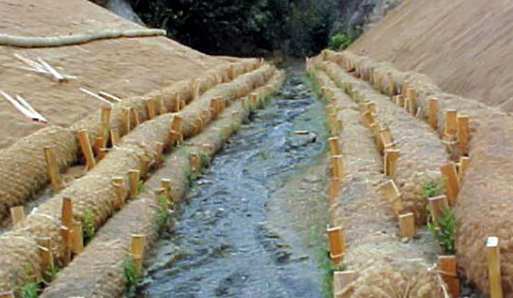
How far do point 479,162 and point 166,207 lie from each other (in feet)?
12.6

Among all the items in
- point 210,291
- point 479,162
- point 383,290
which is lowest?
point 210,291

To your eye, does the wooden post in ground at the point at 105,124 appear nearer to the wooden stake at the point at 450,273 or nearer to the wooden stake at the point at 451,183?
the wooden stake at the point at 451,183

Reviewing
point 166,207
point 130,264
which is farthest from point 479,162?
point 166,207

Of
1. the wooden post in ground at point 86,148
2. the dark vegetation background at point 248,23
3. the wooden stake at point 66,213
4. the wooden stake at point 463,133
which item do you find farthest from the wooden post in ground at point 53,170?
the dark vegetation background at point 248,23

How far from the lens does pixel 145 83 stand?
1551cm

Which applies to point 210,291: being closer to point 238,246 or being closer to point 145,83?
point 238,246

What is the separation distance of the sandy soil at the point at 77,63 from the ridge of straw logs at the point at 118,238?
6.02ft

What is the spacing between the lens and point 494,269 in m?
4.73

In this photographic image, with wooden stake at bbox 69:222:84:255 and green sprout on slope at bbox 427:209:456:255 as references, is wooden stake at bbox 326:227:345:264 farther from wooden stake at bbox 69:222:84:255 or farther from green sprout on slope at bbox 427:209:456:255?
wooden stake at bbox 69:222:84:255

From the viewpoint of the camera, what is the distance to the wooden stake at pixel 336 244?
21.2ft

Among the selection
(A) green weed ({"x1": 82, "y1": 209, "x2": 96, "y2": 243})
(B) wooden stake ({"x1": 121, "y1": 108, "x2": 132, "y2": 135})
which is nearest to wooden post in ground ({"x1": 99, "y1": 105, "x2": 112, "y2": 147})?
(B) wooden stake ({"x1": 121, "y1": 108, "x2": 132, "y2": 135})

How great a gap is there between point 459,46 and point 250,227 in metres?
7.16

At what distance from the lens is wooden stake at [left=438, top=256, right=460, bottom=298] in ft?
17.0

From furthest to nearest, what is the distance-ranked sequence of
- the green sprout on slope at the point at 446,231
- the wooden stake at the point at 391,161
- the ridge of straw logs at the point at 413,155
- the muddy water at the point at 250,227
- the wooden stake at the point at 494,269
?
the wooden stake at the point at 391,161, the muddy water at the point at 250,227, the ridge of straw logs at the point at 413,155, the green sprout on slope at the point at 446,231, the wooden stake at the point at 494,269
